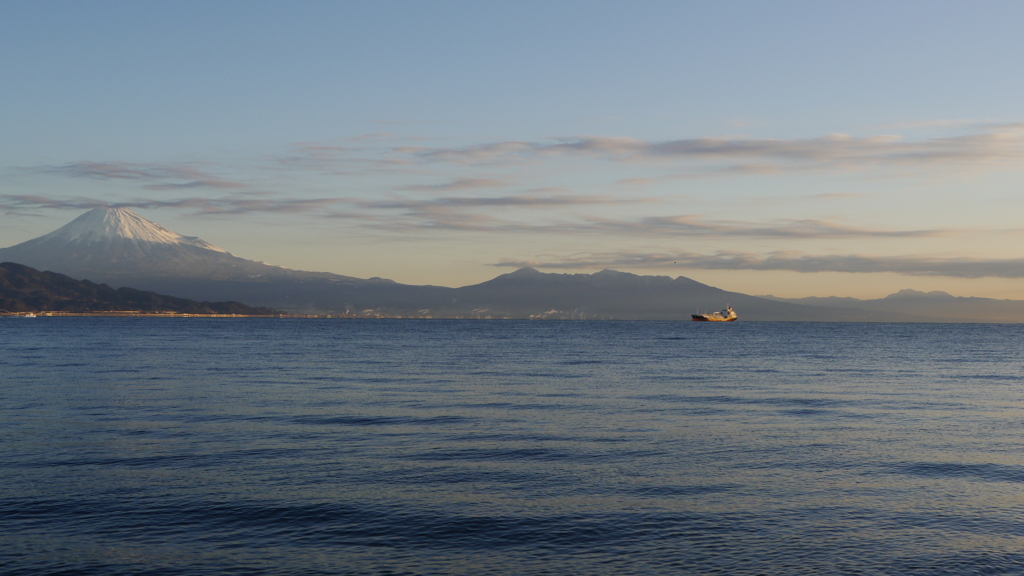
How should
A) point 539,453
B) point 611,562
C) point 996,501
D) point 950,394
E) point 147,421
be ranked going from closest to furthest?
point 611,562 < point 996,501 < point 539,453 < point 147,421 < point 950,394

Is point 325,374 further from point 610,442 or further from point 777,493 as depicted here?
point 777,493

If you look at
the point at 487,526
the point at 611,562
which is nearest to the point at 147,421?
the point at 487,526

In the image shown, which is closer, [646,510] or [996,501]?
[646,510]

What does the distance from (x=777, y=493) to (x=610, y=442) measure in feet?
26.7

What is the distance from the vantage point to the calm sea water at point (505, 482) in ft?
49.7

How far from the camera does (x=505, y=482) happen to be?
2116 centimetres

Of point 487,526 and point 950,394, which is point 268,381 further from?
point 950,394

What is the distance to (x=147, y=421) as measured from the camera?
105 feet

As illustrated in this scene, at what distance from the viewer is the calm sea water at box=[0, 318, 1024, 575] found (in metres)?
15.1

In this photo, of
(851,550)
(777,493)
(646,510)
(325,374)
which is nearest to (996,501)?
(777,493)

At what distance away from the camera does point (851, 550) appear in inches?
614

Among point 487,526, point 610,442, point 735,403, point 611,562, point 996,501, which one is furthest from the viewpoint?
point 735,403

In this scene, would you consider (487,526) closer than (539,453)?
Yes

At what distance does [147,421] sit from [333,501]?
16756mm
